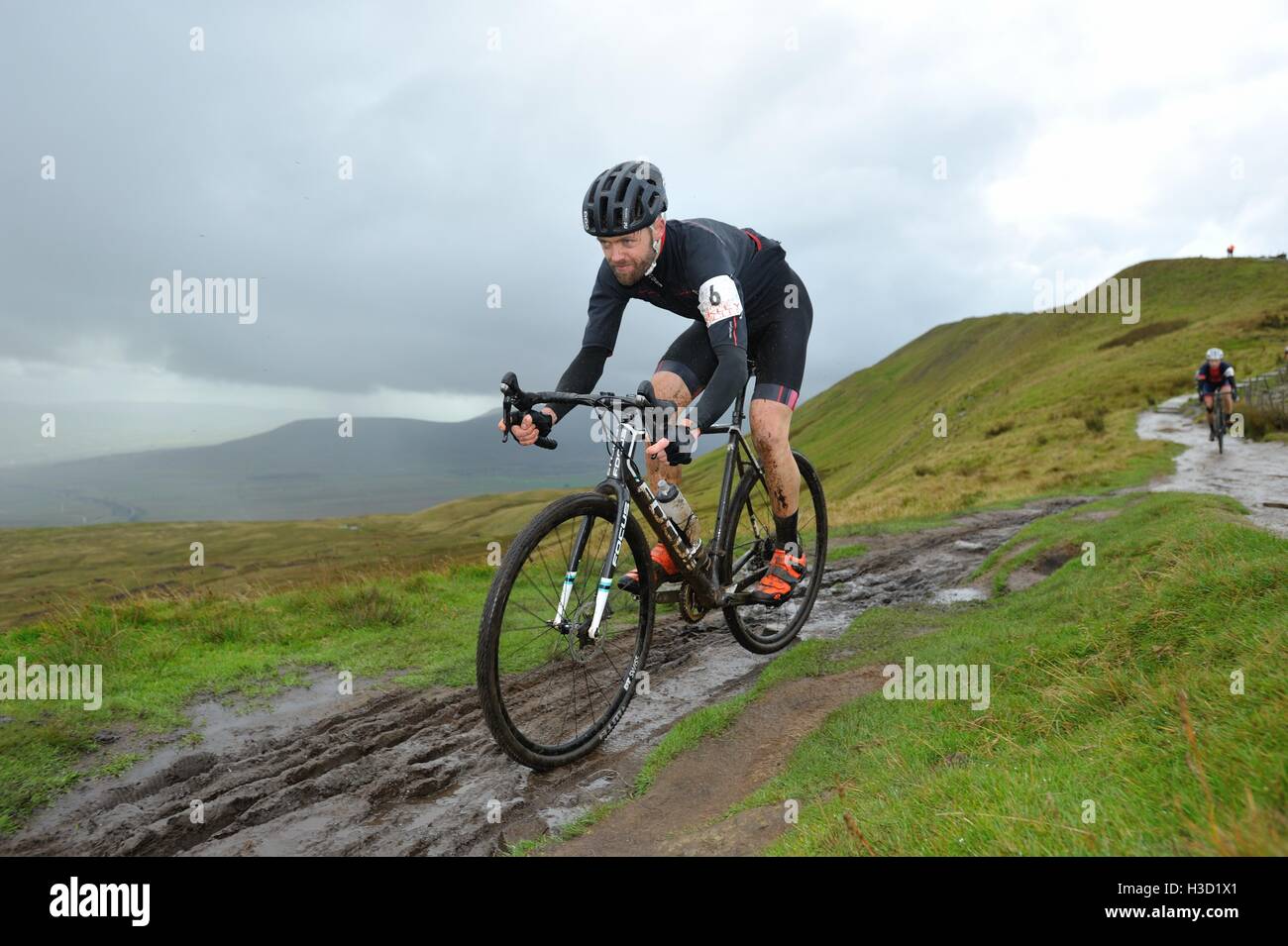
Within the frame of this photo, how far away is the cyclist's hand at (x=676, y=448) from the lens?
4297 millimetres

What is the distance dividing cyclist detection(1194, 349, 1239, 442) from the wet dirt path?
148cm

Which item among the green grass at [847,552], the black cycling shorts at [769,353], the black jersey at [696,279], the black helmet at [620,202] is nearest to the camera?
the black helmet at [620,202]

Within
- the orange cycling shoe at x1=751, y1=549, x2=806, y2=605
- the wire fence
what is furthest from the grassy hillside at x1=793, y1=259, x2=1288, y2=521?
the orange cycling shoe at x1=751, y1=549, x2=806, y2=605

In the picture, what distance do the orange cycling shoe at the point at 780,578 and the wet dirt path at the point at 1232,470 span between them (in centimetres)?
379

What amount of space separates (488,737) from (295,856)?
60.3 inches

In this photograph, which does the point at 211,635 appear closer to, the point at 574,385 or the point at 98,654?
the point at 98,654

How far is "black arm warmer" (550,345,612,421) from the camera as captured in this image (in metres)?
5.33

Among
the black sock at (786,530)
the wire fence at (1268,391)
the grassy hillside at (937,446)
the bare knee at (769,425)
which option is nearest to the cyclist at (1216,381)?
the grassy hillside at (937,446)

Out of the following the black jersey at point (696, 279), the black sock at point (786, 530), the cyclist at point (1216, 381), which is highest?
the cyclist at point (1216, 381)

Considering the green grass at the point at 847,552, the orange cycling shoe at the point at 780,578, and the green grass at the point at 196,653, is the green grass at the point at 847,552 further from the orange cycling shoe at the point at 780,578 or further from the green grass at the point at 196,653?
the green grass at the point at 196,653
